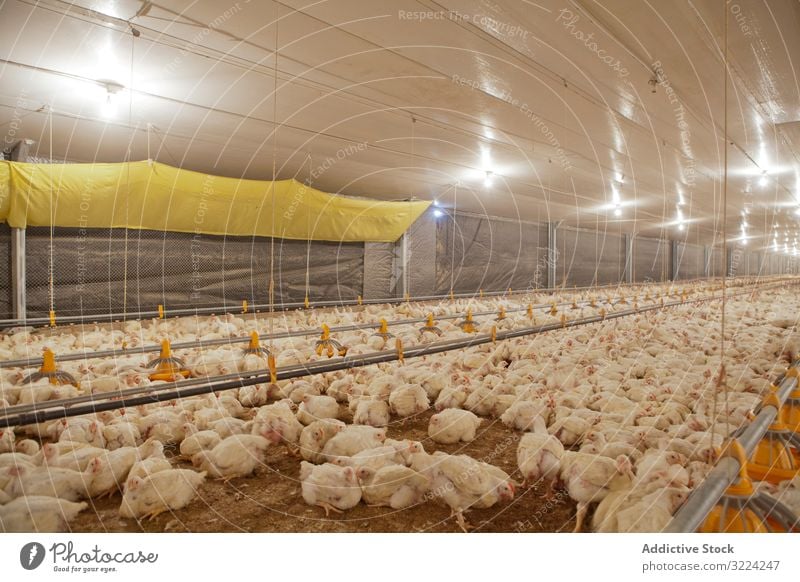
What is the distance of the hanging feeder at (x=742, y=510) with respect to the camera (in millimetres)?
1674

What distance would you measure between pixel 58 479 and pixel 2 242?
6.37m

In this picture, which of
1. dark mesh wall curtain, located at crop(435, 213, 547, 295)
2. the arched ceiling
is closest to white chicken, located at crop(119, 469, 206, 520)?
the arched ceiling

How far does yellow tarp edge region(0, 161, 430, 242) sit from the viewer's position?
5906 mm

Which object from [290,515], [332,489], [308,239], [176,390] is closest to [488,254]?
[308,239]

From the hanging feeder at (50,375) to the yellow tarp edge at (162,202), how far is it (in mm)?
2585

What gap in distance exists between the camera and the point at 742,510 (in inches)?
66.0

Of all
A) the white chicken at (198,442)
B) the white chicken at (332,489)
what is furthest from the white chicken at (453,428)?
the white chicken at (198,442)

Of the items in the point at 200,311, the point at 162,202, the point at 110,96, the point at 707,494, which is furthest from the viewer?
the point at 200,311

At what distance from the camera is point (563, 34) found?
3916mm

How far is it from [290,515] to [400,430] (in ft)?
4.49

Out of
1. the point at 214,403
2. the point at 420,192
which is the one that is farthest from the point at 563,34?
Answer: the point at 420,192

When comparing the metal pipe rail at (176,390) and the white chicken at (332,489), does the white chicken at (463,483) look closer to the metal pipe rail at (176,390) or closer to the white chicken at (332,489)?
the white chicken at (332,489)

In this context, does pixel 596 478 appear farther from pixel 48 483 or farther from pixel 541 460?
pixel 48 483

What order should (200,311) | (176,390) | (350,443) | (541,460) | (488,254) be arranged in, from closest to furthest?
(541,460), (350,443), (176,390), (200,311), (488,254)
